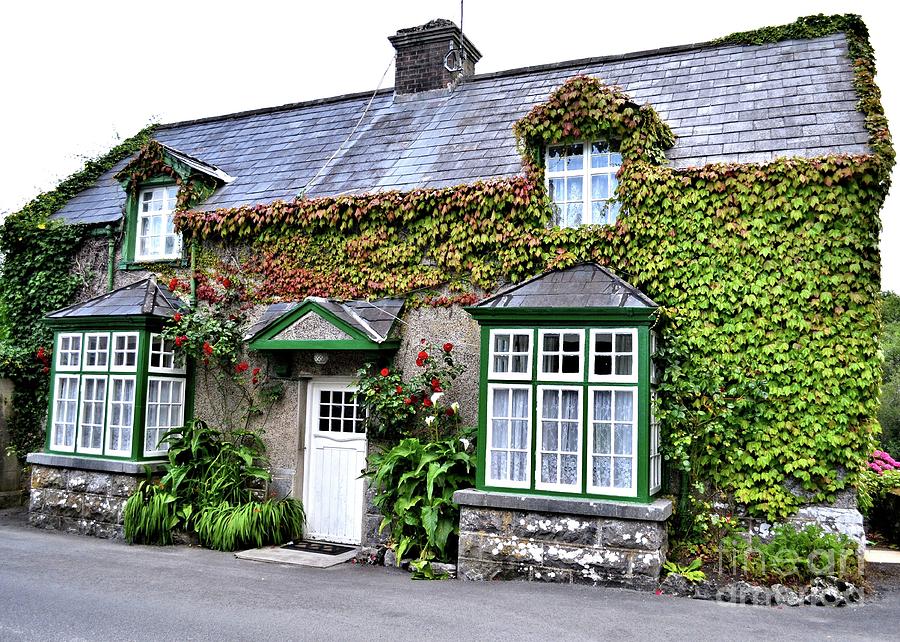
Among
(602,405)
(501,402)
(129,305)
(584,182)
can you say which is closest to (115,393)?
(129,305)

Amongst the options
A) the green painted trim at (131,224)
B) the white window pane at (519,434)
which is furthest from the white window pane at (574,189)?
the green painted trim at (131,224)

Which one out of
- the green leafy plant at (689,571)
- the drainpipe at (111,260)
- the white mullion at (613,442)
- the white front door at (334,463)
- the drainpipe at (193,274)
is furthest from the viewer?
the drainpipe at (111,260)

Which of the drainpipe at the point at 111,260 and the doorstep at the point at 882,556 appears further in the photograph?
the drainpipe at the point at 111,260

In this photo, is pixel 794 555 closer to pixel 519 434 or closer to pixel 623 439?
pixel 623 439

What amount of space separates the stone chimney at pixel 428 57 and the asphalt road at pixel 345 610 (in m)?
8.99

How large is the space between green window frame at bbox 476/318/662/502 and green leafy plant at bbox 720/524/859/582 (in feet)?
3.73

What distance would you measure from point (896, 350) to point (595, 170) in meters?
16.5

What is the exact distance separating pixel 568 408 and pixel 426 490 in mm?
2049

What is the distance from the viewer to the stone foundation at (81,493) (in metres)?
10.7

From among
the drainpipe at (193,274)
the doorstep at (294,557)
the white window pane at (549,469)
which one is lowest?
the doorstep at (294,557)

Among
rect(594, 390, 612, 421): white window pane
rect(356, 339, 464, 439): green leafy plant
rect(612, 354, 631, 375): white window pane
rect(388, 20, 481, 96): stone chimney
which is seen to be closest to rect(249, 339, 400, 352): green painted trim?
rect(356, 339, 464, 439): green leafy plant

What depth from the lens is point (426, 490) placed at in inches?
356

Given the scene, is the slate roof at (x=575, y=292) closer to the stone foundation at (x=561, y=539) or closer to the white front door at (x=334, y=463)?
the stone foundation at (x=561, y=539)

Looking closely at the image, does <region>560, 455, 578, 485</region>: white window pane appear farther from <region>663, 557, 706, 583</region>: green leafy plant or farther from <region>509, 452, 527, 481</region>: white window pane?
<region>663, 557, 706, 583</region>: green leafy plant
